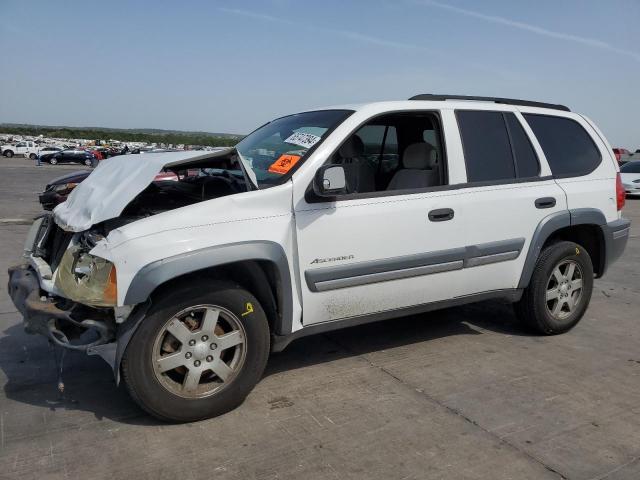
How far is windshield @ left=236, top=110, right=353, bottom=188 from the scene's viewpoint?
3674 millimetres

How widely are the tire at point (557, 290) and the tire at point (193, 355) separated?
2.40m

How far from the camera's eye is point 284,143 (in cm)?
401

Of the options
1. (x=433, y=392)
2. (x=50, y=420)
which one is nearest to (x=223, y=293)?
(x=50, y=420)

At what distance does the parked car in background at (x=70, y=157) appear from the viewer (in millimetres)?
48094

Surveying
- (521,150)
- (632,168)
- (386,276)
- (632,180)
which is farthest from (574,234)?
(632,168)

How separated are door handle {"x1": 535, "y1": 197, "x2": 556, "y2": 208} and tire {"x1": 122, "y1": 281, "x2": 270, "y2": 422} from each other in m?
2.45

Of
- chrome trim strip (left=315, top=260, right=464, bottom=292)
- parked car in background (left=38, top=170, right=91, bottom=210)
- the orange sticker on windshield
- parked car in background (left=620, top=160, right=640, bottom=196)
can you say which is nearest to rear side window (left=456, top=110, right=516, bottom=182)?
chrome trim strip (left=315, top=260, right=464, bottom=292)

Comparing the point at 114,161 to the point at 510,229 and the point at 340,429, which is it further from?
the point at 510,229

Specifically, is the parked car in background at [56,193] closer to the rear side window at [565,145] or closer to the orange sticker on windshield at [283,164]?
the orange sticker on windshield at [283,164]

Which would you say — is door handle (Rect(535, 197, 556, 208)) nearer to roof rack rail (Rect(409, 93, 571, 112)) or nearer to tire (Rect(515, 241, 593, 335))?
tire (Rect(515, 241, 593, 335))

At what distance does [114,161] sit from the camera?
13.9 ft

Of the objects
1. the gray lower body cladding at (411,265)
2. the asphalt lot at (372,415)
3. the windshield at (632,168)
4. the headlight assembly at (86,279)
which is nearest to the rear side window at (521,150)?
the gray lower body cladding at (411,265)

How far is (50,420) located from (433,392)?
2.32 meters

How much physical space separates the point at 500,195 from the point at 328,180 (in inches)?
61.7
